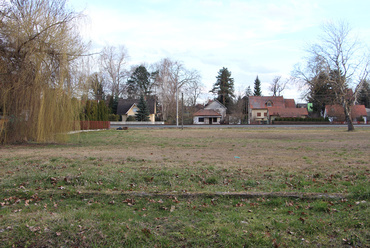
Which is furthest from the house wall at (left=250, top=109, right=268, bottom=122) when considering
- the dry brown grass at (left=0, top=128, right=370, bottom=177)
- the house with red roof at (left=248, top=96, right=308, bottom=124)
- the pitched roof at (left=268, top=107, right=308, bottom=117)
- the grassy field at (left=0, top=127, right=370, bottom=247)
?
the grassy field at (left=0, top=127, right=370, bottom=247)

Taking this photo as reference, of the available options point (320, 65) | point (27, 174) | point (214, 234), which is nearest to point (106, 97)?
point (320, 65)

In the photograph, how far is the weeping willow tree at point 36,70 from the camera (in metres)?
13.8

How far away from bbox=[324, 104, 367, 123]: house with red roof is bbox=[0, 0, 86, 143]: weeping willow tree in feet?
187

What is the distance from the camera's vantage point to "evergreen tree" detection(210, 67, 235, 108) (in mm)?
84688

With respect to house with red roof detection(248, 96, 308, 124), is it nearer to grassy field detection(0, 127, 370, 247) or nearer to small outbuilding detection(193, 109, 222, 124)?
small outbuilding detection(193, 109, 222, 124)

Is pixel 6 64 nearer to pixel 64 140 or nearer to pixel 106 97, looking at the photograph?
pixel 64 140

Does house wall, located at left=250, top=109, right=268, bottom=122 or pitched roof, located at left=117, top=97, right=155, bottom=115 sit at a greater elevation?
pitched roof, located at left=117, top=97, right=155, bottom=115

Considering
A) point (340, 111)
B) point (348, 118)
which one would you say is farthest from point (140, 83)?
point (348, 118)

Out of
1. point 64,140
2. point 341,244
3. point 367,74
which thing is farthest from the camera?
point 367,74

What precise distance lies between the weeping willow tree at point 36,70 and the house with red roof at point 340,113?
2245 inches

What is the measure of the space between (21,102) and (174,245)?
13.9 m

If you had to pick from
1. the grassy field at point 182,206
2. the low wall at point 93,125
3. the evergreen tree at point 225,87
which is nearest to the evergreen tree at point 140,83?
the evergreen tree at point 225,87

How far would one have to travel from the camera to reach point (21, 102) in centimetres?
1448

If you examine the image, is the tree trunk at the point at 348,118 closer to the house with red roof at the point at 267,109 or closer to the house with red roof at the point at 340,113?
the house with red roof at the point at 340,113
